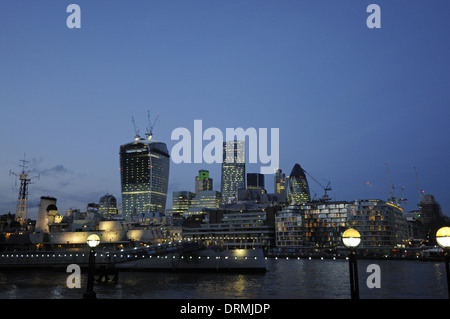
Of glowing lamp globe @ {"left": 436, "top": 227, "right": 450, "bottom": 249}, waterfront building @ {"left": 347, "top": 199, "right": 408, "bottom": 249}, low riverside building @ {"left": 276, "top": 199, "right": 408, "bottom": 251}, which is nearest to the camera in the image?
glowing lamp globe @ {"left": 436, "top": 227, "right": 450, "bottom": 249}

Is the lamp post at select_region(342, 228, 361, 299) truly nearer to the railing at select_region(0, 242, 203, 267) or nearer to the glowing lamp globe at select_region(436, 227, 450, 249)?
the glowing lamp globe at select_region(436, 227, 450, 249)

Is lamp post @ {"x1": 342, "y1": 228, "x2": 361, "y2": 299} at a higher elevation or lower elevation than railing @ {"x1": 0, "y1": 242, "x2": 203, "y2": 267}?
higher

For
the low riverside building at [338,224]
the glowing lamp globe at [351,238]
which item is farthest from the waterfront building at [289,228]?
the glowing lamp globe at [351,238]

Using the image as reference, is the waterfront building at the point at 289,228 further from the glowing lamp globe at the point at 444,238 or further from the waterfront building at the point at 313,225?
the glowing lamp globe at the point at 444,238

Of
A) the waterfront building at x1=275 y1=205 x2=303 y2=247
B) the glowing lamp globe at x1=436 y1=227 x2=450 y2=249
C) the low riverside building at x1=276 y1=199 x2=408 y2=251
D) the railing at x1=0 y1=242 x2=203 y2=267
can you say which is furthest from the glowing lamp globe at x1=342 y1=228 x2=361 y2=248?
the waterfront building at x1=275 y1=205 x2=303 y2=247

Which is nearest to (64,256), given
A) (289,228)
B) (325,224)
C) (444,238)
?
(444,238)

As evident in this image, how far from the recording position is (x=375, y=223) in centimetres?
17050

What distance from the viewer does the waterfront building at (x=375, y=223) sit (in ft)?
550

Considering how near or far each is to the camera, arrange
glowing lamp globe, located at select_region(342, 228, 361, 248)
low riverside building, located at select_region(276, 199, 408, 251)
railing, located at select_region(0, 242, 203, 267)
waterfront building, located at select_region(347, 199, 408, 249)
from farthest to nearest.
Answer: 1. low riverside building, located at select_region(276, 199, 408, 251)
2. waterfront building, located at select_region(347, 199, 408, 249)
3. railing, located at select_region(0, 242, 203, 267)
4. glowing lamp globe, located at select_region(342, 228, 361, 248)

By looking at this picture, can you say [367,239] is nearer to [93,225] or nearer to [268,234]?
[268,234]

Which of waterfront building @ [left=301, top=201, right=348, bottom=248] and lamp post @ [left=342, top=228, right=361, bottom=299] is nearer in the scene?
lamp post @ [left=342, top=228, right=361, bottom=299]

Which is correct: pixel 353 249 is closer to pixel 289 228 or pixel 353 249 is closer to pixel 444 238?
pixel 444 238

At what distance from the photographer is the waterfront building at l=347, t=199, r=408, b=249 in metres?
168
